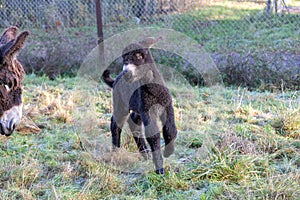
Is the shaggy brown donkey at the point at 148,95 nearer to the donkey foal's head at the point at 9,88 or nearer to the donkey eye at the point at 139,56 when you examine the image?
the donkey eye at the point at 139,56

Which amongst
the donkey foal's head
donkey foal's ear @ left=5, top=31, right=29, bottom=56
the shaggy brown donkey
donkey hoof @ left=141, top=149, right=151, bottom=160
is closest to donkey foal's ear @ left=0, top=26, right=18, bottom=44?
the donkey foal's head

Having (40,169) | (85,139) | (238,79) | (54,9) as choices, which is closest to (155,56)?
(238,79)

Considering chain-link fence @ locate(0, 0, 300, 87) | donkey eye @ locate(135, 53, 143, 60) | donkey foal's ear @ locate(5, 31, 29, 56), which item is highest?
donkey foal's ear @ locate(5, 31, 29, 56)

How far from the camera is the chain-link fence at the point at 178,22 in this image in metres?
7.91

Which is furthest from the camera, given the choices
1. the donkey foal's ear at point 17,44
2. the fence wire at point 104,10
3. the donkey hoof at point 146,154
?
the fence wire at point 104,10

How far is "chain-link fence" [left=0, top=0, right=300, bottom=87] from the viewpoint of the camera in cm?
791

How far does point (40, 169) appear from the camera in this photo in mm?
3914

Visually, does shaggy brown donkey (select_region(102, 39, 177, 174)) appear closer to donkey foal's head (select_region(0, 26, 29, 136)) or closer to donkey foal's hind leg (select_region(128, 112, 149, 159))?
donkey foal's hind leg (select_region(128, 112, 149, 159))

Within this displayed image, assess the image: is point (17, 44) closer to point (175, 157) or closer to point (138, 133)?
point (138, 133)

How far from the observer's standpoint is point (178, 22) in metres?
8.18

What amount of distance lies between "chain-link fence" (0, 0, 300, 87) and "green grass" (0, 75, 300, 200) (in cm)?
223

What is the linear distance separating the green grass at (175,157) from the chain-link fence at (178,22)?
223cm

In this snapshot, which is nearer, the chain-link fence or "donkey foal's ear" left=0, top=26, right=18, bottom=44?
"donkey foal's ear" left=0, top=26, right=18, bottom=44

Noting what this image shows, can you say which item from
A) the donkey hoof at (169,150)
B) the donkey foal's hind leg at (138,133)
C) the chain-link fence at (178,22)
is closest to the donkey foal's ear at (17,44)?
the donkey foal's hind leg at (138,133)
